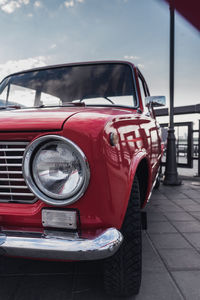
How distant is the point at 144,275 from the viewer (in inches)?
74.0

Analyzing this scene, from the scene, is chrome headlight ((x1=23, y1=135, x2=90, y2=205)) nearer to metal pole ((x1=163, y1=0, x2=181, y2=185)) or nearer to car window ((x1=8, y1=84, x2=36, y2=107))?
car window ((x1=8, y1=84, x2=36, y2=107))

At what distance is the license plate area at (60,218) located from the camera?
48.5 inches

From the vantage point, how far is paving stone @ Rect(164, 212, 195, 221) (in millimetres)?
3256

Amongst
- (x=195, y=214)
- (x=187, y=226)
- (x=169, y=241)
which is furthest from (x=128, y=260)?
(x=195, y=214)

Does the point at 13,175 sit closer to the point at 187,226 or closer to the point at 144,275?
the point at 144,275

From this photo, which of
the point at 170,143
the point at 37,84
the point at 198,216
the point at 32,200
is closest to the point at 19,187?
the point at 32,200

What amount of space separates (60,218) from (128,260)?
53 cm

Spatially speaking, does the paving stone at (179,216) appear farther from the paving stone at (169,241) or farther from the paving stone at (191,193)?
the paving stone at (191,193)

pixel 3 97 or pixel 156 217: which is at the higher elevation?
pixel 3 97

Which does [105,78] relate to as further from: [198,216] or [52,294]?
[198,216]

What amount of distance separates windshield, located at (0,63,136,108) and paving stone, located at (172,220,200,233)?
157 cm

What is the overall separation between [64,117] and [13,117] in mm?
315

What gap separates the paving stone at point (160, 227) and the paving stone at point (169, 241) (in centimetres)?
12

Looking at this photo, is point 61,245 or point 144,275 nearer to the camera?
point 61,245
